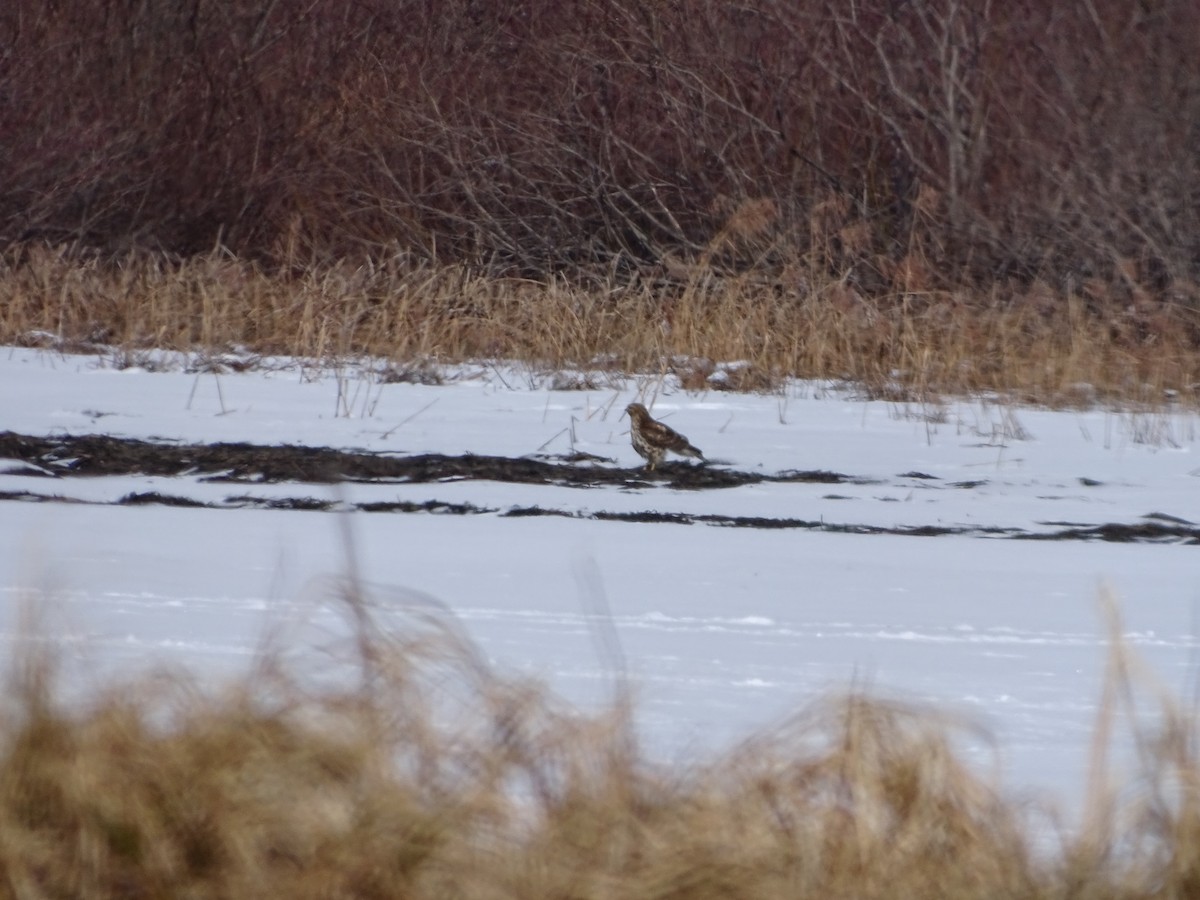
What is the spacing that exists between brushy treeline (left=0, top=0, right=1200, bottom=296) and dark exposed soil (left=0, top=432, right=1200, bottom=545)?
5.50 metres

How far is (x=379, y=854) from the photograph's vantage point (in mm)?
2619

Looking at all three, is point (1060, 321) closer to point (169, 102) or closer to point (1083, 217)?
point (1083, 217)

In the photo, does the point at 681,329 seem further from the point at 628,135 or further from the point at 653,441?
the point at 628,135

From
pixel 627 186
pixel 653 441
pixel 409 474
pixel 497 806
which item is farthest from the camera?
pixel 627 186

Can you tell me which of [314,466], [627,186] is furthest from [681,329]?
[627,186]

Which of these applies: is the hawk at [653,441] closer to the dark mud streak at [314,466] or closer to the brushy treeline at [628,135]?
the dark mud streak at [314,466]

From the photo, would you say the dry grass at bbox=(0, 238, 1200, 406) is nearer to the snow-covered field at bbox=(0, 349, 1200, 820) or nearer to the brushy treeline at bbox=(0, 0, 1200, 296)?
the brushy treeline at bbox=(0, 0, 1200, 296)

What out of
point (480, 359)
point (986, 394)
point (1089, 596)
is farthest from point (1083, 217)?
point (1089, 596)

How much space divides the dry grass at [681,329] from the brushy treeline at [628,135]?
2.51 feet

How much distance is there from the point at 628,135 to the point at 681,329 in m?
4.91

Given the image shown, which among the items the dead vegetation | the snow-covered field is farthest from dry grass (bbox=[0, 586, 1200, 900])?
the dead vegetation

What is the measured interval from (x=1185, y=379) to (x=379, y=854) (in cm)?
853

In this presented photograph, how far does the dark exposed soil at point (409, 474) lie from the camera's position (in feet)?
20.1

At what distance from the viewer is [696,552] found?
556 centimetres
